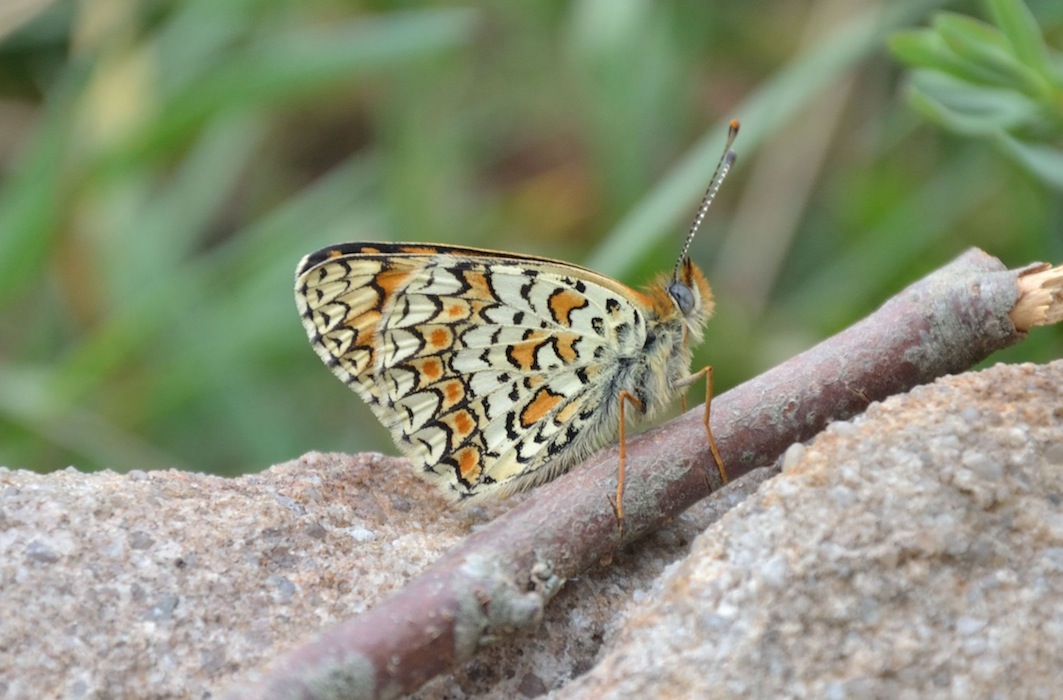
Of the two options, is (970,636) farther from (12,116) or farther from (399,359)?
(12,116)

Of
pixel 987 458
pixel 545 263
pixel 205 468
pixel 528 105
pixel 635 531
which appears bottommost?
pixel 987 458

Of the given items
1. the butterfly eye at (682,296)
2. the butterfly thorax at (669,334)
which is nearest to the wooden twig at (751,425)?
the butterfly thorax at (669,334)

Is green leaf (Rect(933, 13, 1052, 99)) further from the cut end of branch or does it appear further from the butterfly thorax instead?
the cut end of branch

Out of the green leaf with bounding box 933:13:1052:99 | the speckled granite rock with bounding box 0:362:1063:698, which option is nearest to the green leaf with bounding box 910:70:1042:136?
the green leaf with bounding box 933:13:1052:99

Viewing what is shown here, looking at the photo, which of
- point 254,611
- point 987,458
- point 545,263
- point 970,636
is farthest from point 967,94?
point 254,611

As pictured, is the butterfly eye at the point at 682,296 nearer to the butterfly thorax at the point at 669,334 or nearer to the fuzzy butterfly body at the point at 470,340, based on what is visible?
the butterfly thorax at the point at 669,334

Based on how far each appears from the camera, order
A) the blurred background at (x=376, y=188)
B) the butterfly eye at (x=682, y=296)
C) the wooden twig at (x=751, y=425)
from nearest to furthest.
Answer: the wooden twig at (x=751, y=425), the butterfly eye at (x=682, y=296), the blurred background at (x=376, y=188)

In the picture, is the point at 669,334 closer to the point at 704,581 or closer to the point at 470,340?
the point at 470,340
